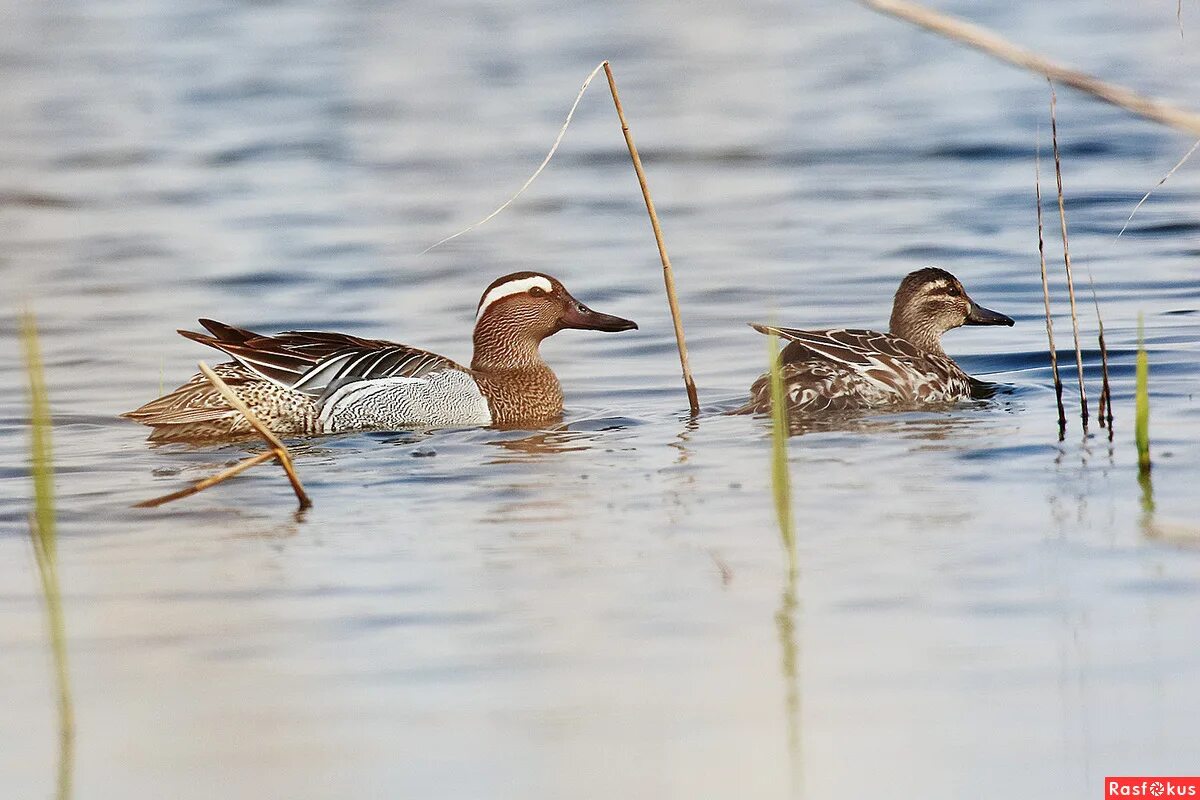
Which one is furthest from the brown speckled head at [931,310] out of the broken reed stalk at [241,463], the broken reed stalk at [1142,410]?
the broken reed stalk at [241,463]

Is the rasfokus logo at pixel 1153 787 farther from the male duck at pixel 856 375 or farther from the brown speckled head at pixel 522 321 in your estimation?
the brown speckled head at pixel 522 321

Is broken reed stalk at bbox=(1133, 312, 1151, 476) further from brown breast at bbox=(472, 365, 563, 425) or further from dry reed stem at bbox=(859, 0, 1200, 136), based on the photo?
brown breast at bbox=(472, 365, 563, 425)

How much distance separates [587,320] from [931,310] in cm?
168

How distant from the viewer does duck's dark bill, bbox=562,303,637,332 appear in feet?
32.4

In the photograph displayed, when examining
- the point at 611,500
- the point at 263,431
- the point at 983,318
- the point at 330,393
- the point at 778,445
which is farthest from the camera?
the point at 983,318

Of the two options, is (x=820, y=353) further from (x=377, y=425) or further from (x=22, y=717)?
(x=22, y=717)

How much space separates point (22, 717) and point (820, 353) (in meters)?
4.78

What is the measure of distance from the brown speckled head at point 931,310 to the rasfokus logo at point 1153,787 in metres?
5.82

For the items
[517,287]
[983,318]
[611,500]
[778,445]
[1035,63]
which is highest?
[1035,63]

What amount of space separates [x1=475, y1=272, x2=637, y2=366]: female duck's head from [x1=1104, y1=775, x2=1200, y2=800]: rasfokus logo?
6.15 meters

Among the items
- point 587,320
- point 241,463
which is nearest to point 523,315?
point 587,320

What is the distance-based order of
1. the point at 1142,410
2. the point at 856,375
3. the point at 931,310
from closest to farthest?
1. the point at 1142,410
2. the point at 856,375
3. the point at 931,310

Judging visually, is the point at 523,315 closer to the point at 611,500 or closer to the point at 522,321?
the point at 522,321

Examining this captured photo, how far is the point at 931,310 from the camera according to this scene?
981 cm
